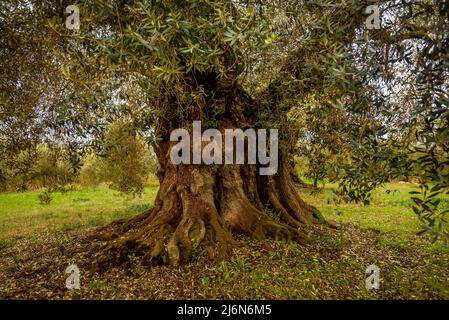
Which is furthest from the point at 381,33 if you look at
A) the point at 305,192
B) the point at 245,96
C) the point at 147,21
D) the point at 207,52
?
the point at 305,192

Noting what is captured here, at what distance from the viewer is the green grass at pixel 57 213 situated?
38.4 feet

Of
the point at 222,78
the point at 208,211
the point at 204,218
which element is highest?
the point at 222,78

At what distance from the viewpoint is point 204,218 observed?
24.6 ft

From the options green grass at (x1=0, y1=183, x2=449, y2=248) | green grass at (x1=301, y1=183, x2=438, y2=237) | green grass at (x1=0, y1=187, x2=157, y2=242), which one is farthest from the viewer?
green grass at (x1=0, y1=187, x2=157, y2=242)

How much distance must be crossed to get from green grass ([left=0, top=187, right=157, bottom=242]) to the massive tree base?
3698 millimetres

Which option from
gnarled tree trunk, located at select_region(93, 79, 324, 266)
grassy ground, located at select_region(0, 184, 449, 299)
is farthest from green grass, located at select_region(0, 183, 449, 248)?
gnarled tree trunk, located at select_region(93, 79, 324, 266)

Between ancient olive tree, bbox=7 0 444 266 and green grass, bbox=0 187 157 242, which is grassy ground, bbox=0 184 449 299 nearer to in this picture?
ancient olive tree, bbox=7 0 444 266

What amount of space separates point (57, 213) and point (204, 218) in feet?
33.0

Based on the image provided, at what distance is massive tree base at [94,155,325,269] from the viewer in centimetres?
682

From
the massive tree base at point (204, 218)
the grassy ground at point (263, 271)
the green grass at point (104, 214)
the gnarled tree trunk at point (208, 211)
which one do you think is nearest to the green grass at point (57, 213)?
the green grass at point (104, 214)

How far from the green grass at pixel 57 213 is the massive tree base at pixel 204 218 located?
12.1ft

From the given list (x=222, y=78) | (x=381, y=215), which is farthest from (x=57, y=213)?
(x=381, y=215)

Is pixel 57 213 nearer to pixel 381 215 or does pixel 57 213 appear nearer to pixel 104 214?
pixel 104 214

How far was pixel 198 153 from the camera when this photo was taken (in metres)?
7.67
